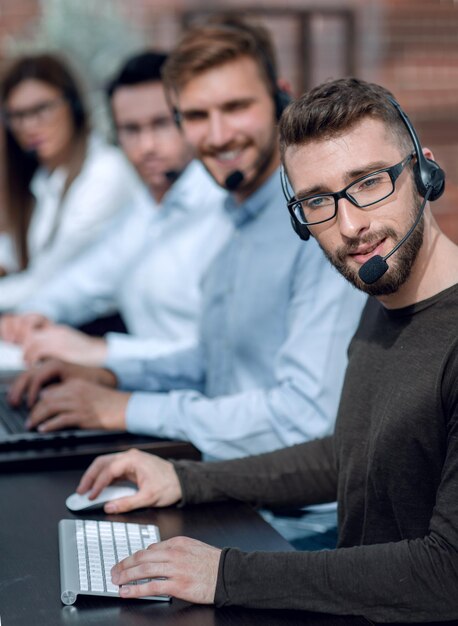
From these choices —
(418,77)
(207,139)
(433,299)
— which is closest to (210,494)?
(433,299)

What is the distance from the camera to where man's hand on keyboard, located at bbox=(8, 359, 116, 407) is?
2.20 meters

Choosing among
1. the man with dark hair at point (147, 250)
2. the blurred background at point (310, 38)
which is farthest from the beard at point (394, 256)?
the blurred background at point (310, 38)

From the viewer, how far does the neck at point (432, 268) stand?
136cm

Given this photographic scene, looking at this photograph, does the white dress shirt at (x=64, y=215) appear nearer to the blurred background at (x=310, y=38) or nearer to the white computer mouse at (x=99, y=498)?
the blurred background at (x=310, y=38)

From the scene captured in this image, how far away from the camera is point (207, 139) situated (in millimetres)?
2279

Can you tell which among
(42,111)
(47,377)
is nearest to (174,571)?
(47,377)

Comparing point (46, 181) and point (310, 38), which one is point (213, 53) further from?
point (310, 38)

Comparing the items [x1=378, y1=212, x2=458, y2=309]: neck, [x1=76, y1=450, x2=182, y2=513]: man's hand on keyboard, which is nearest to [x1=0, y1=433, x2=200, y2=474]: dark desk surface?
[x1=76, y1=450, x2=182, y2=513]: man's hand on keyboard

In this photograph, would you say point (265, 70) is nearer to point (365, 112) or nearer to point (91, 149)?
point (365, 112)

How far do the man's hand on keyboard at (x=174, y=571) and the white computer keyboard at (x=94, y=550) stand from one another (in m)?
0.02

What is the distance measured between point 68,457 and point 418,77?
160 inches

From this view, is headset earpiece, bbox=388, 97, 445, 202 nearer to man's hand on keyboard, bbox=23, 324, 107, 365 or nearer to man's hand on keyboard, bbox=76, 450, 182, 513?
man's hand on keyboard, bbox=76, 450, 182, 513

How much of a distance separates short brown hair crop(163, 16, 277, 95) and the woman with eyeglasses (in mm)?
1537

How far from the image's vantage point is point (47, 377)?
2229mm
